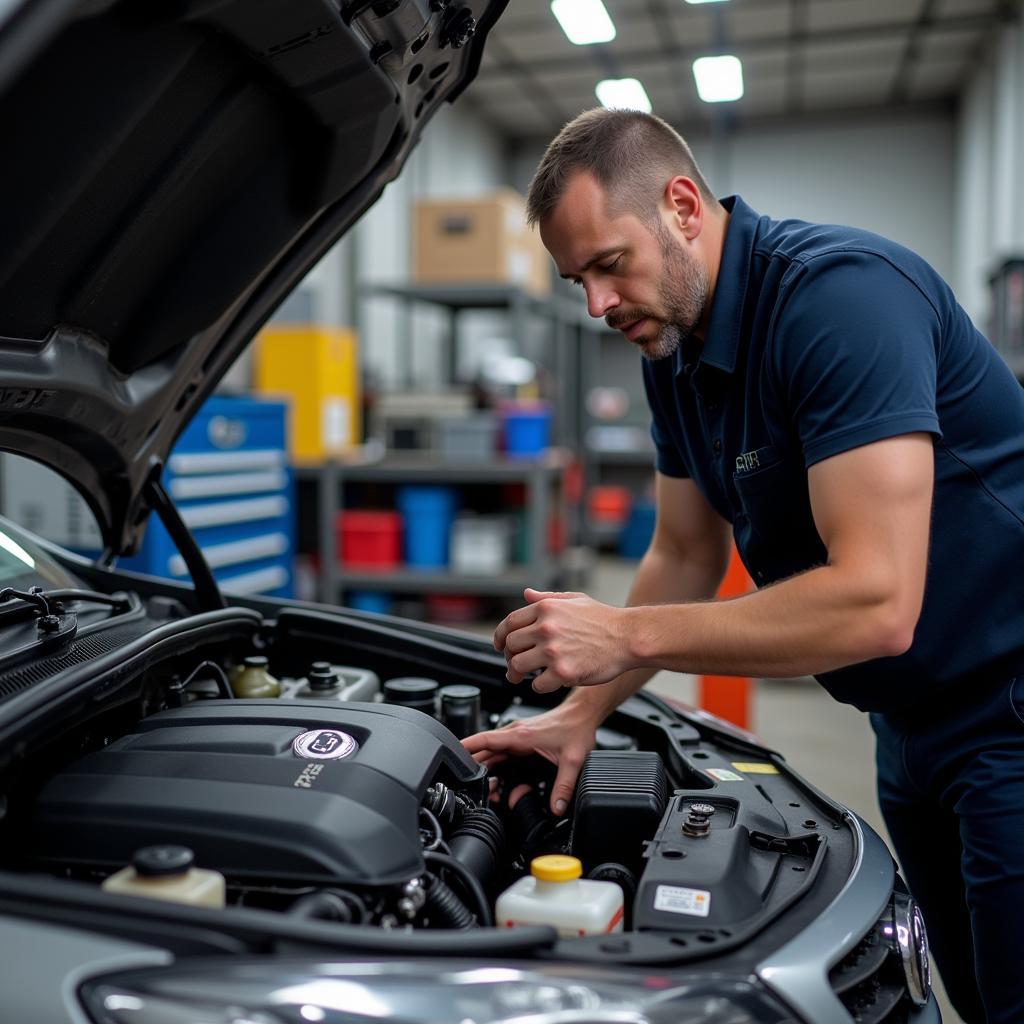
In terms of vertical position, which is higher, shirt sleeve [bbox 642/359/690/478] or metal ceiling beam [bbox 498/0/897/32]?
metal ceiling beam [bbox 498/0/897/32]

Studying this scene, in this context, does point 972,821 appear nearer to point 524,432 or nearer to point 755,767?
point 755,767

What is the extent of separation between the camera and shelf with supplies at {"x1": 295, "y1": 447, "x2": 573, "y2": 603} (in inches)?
184

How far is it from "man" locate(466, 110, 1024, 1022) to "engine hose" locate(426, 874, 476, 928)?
0.82ft

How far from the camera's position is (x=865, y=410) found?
105 centimetres

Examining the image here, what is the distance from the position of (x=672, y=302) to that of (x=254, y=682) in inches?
29.1

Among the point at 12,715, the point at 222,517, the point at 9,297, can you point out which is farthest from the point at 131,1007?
the point at 222,517

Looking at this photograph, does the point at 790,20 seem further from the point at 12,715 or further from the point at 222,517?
the point at 12,715

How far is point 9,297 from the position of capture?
111 centimetres

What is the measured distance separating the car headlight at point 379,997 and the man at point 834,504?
1.29ft

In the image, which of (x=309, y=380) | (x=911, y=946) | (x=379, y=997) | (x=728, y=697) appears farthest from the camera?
(x=309, y=380)

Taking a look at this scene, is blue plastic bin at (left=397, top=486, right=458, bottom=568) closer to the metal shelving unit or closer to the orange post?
the orange post

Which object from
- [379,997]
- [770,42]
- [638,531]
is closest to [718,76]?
[770,42]

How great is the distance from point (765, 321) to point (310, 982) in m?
0.91

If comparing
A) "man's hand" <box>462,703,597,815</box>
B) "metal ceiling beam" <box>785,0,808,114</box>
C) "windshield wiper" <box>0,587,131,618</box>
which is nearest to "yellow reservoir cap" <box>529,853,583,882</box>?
"man's hand" <box>462,703,597,815</box>
